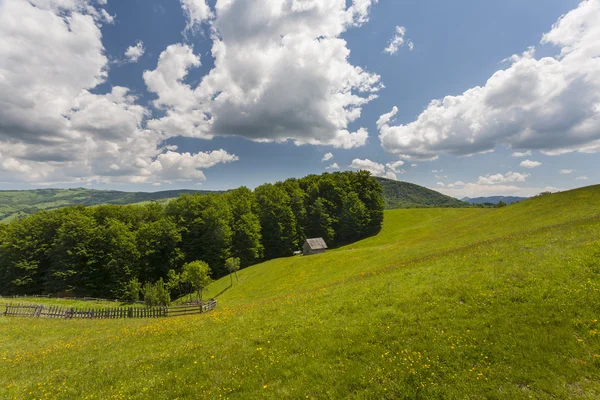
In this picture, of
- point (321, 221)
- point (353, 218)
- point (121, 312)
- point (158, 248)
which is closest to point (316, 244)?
point (321, 221)

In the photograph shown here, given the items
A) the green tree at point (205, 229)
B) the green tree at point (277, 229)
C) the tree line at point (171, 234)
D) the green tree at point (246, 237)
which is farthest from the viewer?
the green tree at point (277, 229)

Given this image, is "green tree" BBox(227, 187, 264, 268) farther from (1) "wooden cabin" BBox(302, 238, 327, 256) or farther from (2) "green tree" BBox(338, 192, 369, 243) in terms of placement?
(2) "green tree" BBox(338, 192, 369, 243)

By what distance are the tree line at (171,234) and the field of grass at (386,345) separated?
119ft

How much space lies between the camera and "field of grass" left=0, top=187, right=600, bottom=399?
829 cm

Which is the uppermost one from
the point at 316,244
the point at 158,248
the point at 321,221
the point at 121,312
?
the point at 321,221

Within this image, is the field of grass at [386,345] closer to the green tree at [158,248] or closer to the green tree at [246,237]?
the green tree at [158,248]

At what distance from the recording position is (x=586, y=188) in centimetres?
4241

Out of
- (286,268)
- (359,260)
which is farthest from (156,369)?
(286,268)

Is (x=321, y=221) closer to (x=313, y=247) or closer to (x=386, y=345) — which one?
(x=313, y=247)

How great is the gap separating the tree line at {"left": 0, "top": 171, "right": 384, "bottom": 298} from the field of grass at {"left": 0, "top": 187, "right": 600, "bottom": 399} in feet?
119

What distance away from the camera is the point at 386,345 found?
1059 cm

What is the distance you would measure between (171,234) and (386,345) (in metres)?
67.2

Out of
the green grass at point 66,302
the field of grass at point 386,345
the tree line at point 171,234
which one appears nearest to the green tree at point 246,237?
the tree line at point 171,234

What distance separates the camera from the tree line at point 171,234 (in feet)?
198
